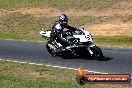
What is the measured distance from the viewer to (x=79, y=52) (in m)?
19.3

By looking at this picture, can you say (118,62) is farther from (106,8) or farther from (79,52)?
(106,8)

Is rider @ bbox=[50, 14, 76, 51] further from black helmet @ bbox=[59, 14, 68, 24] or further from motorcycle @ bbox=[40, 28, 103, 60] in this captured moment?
motorcycle @ bbox=[40, 28, 103, 60]

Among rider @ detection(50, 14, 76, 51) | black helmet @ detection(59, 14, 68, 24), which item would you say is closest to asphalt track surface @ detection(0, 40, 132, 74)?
rider @ detection(50, 14, 76, 51)

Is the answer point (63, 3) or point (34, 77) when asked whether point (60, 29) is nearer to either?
point (34, 77)

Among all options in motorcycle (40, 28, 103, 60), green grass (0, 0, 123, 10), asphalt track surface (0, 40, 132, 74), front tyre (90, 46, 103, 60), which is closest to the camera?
asphalt track surface (0, 40, 132, 74)

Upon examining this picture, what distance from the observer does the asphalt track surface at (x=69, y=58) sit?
17.1 m

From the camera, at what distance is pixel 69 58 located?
63.3ft

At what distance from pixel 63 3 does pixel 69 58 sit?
790 inches

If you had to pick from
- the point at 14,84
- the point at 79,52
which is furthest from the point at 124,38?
the point at 14,84

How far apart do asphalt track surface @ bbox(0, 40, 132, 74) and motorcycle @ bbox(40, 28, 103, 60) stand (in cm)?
26

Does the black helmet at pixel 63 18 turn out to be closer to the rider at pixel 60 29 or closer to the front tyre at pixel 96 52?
the rider at pixel 60 29

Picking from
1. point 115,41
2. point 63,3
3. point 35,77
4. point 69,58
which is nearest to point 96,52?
point 69,58

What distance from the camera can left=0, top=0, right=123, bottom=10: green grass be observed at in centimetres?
3709

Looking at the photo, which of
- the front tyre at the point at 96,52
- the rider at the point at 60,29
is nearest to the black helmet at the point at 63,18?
the rider at the point at 60,29
